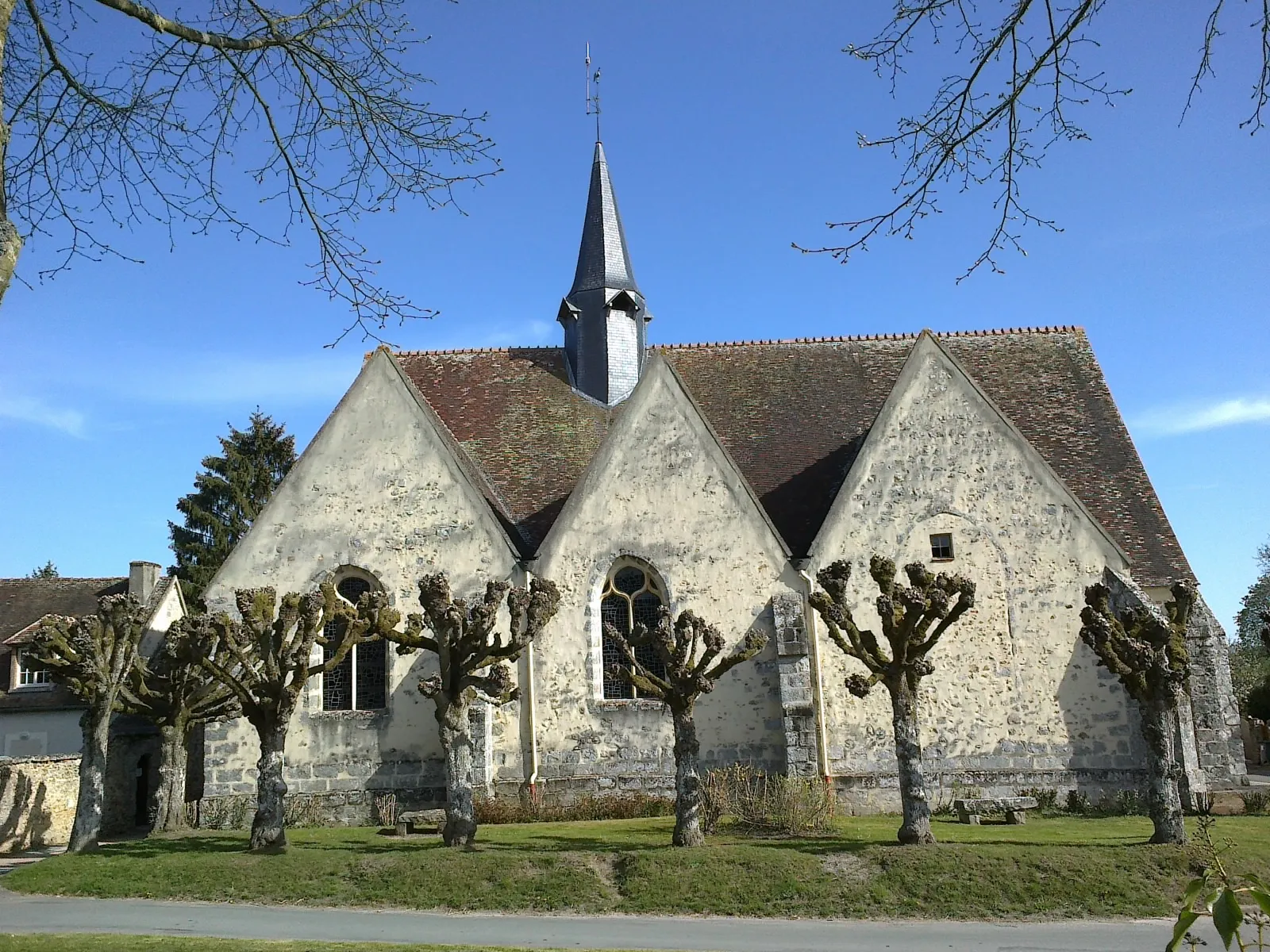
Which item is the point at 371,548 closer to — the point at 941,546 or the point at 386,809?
the point at 386,809

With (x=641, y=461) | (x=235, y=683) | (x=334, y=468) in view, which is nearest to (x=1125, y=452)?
(x=641, y=461)

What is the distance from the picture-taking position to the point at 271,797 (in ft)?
50.3

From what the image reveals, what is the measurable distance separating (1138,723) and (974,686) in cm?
306

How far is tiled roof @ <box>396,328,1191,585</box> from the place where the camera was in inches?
848

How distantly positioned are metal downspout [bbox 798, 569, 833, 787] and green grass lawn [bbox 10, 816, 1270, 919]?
367 cm

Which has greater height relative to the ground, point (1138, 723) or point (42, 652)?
point (42, 652)

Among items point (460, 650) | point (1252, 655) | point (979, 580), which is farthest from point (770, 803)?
point (1252, 655)

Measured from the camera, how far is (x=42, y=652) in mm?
17734

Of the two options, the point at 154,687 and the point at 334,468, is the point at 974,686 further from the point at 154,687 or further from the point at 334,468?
the point at 154,687

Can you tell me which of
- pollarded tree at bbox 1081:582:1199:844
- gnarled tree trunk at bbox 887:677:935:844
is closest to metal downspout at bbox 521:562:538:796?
gnarled tree trunk at bbox 887:677:935:844

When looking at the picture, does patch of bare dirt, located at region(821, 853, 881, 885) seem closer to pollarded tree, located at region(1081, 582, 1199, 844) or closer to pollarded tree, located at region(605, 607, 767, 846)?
pollarded tree, located at region(605, 607, 767, 846)

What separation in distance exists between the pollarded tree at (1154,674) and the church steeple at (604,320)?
13340 millimetres

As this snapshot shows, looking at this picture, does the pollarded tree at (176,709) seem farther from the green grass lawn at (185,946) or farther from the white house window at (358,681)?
the green grass lawn at (185,946)

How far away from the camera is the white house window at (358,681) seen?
20.3 meters
